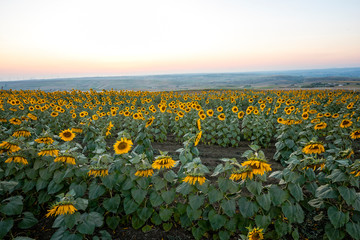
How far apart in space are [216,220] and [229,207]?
1.12 feet

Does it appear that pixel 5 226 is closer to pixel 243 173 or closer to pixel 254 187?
pixel 243 173

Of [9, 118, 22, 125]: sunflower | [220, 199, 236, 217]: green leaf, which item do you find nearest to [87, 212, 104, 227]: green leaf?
[220, 199, 236, 217]: green leaf

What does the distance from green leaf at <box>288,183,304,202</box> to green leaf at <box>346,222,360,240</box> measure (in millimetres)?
859

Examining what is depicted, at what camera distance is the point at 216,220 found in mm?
3199

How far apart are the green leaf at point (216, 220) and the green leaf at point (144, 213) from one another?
41.0 inches

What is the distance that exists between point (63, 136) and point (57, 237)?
261 cm

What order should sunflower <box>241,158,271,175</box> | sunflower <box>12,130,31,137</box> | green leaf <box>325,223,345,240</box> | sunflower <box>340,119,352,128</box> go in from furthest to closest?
sunflower <box>340,119,352,128</box> → sunflower <box>12,130,31,137</box> → green leaf <box>325,223,345,240</box> → sunflower <box>241,158,271,175</box>

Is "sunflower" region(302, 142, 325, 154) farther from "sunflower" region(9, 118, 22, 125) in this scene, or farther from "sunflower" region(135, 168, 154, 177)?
"sunflower" region(9, 118, 22, 125)

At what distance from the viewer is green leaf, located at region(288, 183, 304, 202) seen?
293 cm

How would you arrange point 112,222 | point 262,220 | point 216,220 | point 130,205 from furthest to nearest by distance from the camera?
point 112,222
point 130,205
point 216,220
point 262,220

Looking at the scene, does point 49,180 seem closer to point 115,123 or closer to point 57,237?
point 57,237

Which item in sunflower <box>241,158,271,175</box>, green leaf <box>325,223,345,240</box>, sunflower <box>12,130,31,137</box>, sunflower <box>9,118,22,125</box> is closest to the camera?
sunflower <box>241,158,271,175</box>

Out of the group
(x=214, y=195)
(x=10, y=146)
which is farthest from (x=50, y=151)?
(x=214, y=195)

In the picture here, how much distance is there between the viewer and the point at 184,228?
12.0ft
